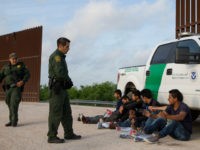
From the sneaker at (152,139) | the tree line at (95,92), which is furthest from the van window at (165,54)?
the tree line at (95,92)

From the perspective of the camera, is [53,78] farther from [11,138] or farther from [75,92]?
[75,92]

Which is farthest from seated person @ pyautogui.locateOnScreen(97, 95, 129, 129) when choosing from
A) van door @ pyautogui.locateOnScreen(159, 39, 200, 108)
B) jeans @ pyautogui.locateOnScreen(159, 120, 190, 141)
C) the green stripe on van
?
jeans @ pyautogui.locateOnScreen(159, 120, 190, 141)

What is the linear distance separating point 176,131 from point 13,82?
4.52 m

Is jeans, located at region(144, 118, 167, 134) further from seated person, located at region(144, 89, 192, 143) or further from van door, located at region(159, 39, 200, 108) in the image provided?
van door, located at region(159, 39, 200, 108)

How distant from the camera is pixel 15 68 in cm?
1132

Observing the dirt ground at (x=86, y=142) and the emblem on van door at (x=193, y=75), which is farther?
the emblem on van door at (x=193, y=75)

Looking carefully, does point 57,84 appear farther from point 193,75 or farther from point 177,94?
point 193,75

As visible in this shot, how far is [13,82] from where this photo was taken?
36.9ft

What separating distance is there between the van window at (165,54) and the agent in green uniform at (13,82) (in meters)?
3.14

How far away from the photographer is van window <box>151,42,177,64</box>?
9903 millimetres

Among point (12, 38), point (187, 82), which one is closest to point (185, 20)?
point (187, 82)

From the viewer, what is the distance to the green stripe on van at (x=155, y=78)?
1000cm

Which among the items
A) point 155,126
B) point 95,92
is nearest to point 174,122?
point 155,126

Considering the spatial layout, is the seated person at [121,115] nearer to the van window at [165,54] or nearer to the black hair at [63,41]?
the van window at [165,54]
